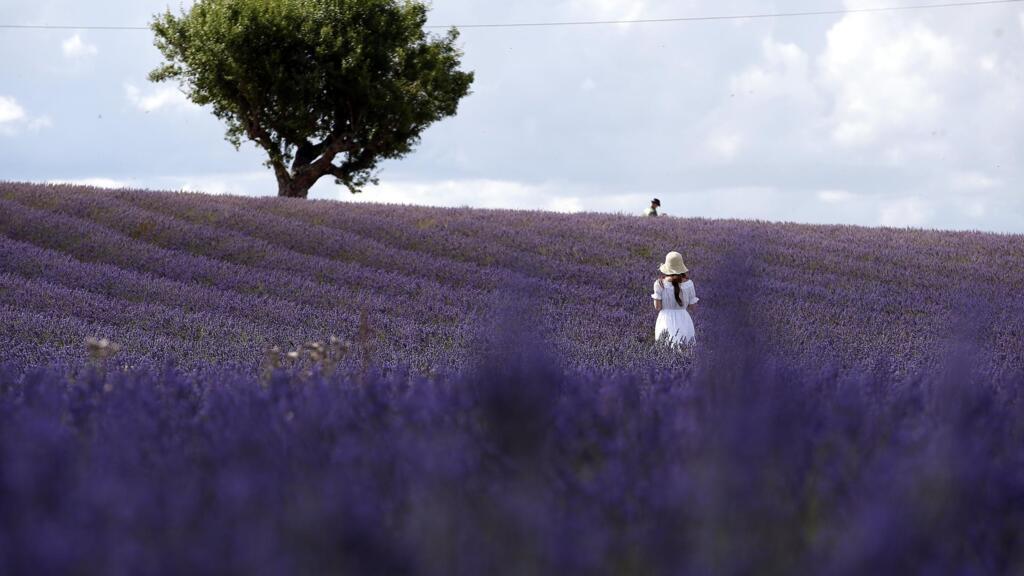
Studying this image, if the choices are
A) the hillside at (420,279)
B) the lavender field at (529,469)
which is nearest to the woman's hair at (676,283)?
the hillside at (420,279)

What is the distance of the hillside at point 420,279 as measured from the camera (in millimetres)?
9297

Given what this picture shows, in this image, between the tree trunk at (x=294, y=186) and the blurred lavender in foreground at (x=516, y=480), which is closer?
the blurred lavender in foreground at (x=516, y=480)

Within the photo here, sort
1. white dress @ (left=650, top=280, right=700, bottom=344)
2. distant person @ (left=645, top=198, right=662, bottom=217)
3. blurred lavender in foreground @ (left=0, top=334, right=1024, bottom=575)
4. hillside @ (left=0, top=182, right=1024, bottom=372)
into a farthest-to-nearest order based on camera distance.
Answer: distant person @ (left=645, top=198, right=662, bottom=217), white dress @ (left=650, top=280, right=700, bottom=344), hillside @ (left=0, top=182, right=1024, bottom=372), blurred lavender in foreground @ (left=0, top=334, right=1024, bottom=575)

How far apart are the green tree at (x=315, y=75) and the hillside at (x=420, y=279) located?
8.59m

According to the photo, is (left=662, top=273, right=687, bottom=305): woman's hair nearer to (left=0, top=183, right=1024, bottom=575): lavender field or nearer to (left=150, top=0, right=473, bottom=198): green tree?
(left=0, top=183, right=1024, bottom=575): lavender field

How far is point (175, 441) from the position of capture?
102 inches

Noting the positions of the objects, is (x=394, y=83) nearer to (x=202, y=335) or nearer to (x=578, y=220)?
(x=578, y=220)

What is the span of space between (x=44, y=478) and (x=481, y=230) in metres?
15.4

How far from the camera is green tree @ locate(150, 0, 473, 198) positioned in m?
27.0

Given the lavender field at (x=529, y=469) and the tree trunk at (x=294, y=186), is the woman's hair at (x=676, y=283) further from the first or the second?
the tree trunk at (x=294, y=186)

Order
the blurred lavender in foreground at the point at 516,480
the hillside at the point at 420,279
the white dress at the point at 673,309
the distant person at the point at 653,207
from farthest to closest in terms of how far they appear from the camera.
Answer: the distant person at the point at 653,207
the white dress at the point at 673,309
the hillside at the point at 420,279
the blurred lavender in foreground at the point at 516,480

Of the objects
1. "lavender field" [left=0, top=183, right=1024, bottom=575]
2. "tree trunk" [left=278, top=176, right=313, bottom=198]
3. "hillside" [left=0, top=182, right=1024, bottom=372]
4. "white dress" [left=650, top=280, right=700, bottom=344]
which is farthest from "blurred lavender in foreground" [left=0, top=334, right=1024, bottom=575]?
"tree trunk" [left=278, top=176, right=313, bottom=198]

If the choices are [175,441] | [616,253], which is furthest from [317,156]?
[175,441]

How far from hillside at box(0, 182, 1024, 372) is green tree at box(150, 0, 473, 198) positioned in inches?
338
